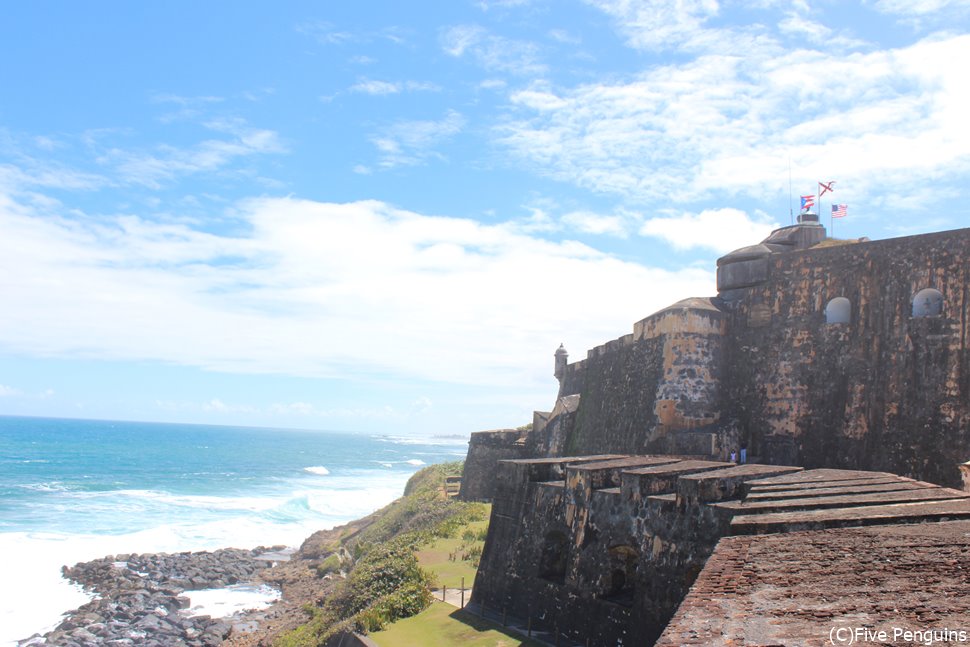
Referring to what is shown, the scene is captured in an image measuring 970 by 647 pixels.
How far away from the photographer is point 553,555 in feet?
44.5

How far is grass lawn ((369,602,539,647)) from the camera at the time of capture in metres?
12.4

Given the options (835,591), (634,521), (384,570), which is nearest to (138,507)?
(384,570)

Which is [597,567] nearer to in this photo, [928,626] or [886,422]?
[886,422]

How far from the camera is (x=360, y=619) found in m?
14.4

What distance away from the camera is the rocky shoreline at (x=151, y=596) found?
68.6 ft

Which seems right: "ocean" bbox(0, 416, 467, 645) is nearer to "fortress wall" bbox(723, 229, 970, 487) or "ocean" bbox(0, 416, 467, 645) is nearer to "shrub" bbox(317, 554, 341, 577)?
"shrub" bbox(317, 554, 341, 577)

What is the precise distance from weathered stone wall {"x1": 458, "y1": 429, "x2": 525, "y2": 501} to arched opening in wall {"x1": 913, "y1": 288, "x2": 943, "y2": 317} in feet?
53.8

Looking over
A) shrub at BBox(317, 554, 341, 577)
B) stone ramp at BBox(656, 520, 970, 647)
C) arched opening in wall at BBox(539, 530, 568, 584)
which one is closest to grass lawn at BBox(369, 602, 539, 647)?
arched opening in wall at BBox(539, 530, 568, 584)

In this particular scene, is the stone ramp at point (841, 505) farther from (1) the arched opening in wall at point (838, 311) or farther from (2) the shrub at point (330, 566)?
(2) the shrub at point (330, 566)

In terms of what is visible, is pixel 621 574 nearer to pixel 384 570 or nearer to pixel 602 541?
pixel 602 541

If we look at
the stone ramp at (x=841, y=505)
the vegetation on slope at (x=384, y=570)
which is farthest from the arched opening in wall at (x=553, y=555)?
the stone ramp at (x=841, y=505)

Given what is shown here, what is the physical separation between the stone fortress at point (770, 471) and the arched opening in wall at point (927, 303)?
36 millimetres

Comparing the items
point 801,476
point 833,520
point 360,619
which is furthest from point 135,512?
point 833,520

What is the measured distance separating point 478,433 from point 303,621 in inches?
416
